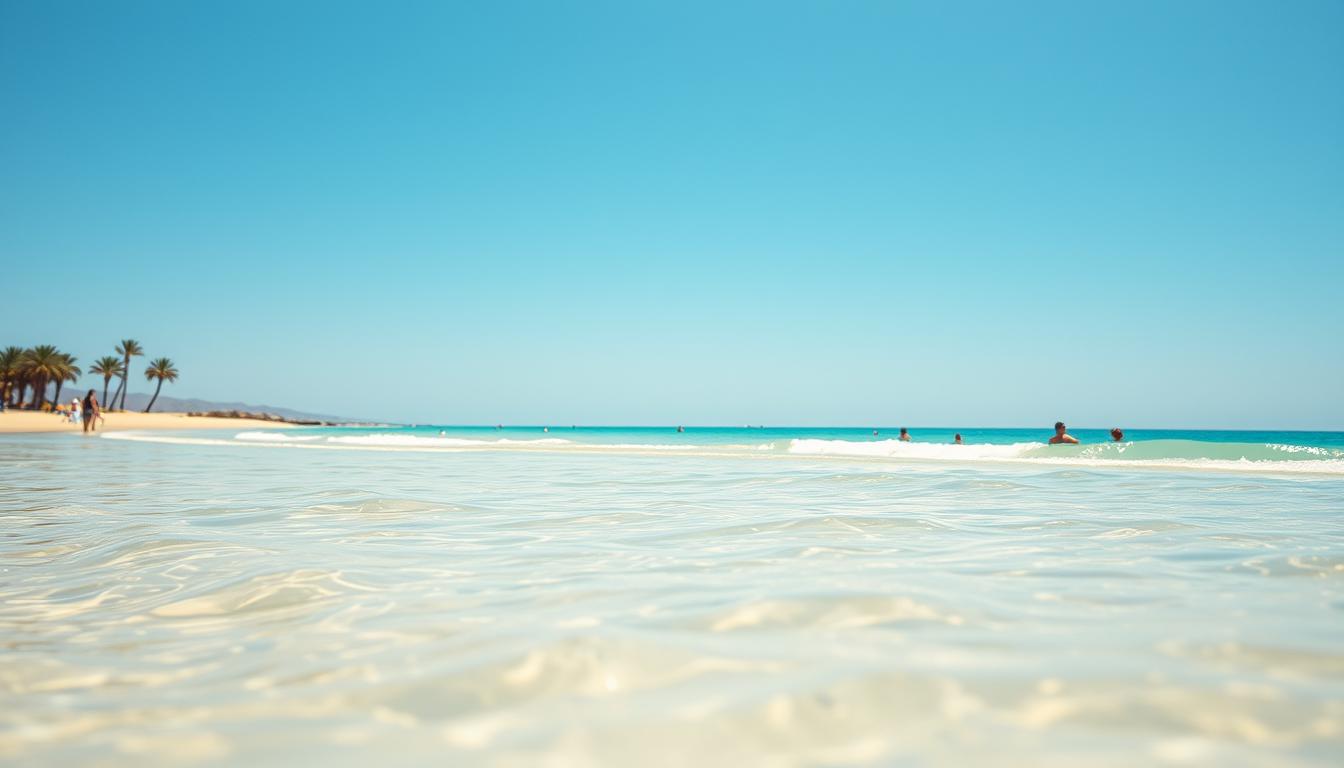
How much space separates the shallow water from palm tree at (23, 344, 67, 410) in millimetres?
92064

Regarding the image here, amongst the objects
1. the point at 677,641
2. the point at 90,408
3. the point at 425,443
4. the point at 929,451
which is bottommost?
the point at 677,641

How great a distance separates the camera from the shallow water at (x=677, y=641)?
2.01m

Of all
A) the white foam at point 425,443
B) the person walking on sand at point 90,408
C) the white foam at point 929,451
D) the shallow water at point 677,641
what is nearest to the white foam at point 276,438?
the white foam at point 425,443

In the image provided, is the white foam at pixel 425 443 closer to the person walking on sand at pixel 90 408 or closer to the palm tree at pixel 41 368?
the person walking on sand at pixel 90 408

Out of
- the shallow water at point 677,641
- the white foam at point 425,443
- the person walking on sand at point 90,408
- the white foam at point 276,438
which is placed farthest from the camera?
the person walking on sand at point 90,408

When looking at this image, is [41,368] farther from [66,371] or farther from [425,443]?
[425,443]

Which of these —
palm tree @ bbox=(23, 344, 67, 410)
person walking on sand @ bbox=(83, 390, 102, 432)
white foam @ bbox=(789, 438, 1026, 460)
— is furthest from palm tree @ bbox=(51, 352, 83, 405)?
white foam @ bbox=(789, 438, 1026, 460)

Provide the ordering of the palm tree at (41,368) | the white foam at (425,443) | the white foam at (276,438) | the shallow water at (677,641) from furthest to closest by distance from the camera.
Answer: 1. the palm tree at (41,368)
2. the white foam at (276,438)
3. the white foam at (425,443)
4. the shallow water at (677,641)

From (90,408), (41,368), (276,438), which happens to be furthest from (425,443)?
(41,368)

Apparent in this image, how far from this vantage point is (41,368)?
7681 centimetres

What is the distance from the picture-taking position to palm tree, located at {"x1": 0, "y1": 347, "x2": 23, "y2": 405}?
254ft

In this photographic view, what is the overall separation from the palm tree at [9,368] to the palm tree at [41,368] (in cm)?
92

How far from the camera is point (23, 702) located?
2.44 meters

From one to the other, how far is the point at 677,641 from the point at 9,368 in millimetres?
101672
